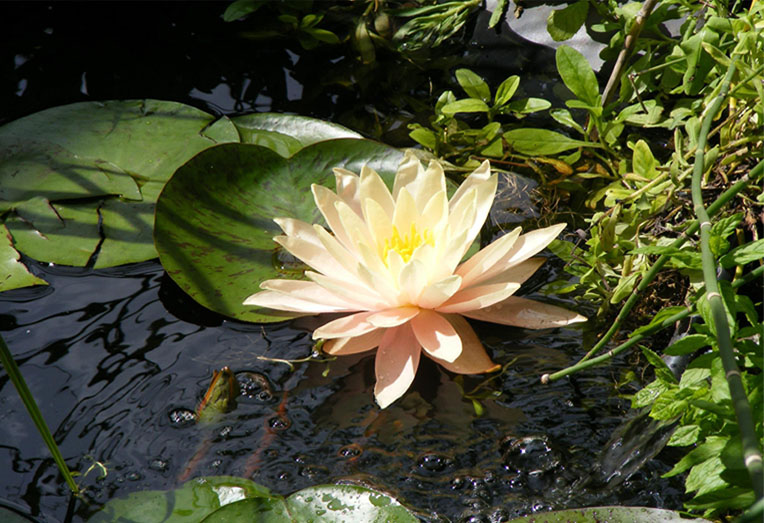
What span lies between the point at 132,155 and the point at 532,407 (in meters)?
1.15

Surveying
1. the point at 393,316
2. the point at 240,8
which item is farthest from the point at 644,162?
the point at 240,8

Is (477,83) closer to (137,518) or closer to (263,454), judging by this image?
(263,454)

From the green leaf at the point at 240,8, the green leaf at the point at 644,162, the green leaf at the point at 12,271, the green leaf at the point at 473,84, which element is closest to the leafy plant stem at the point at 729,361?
the green leaf at the point at 644,162

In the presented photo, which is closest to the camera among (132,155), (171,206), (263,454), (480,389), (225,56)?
(263,454)

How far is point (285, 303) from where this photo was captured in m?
1.29

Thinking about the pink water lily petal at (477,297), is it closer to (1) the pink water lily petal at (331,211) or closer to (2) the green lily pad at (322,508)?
(1) the pink water lily petal at (331,211)

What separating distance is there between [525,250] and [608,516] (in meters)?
0.52

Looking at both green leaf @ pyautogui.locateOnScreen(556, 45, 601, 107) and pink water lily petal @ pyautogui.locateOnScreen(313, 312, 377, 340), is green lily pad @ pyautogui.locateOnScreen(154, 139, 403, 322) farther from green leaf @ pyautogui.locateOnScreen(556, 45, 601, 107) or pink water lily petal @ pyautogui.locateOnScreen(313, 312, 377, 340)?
green leaf @ pyautogui.locateOnScreen(556, 45, 601, 107)

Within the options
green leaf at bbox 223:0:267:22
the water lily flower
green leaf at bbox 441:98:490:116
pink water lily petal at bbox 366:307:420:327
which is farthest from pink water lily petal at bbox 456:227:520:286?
green leaf at bbox 223:0:267:22

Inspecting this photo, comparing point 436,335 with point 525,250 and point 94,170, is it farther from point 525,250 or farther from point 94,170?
point 94,170

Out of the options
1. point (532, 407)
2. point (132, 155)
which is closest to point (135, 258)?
point (132, 155)

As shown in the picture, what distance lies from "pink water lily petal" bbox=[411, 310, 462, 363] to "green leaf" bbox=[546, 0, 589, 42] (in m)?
0.80

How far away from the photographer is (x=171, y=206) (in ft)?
4.77

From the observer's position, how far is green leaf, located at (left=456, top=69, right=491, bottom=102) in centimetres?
172
